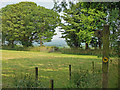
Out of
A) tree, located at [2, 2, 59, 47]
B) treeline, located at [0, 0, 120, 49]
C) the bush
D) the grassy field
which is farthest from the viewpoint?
tree, located at [2, 2, 59, 47]

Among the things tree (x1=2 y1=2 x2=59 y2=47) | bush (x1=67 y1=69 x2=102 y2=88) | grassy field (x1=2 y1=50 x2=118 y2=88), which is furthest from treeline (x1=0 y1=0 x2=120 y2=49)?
bush (x1=67 y1=69 x2=102 y2=88)

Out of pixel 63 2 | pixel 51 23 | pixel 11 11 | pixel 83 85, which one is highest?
pixel 11 11

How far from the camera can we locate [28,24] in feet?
163

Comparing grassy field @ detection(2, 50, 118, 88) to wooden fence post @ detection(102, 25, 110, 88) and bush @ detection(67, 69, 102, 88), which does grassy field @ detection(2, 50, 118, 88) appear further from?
bush @ detection(67, 69, 102, 88)

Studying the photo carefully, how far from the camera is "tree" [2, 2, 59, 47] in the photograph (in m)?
48.8

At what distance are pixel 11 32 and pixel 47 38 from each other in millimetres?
12358

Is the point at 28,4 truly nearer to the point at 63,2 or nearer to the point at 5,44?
the point at 5,44

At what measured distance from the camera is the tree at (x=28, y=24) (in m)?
48.8

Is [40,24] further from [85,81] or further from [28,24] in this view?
[85,81]

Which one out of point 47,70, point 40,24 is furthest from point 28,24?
point 47,70

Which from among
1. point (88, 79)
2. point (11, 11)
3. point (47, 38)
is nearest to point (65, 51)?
point (47, 38)

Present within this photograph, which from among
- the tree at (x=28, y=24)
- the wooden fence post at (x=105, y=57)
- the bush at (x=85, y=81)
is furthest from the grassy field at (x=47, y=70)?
the tree at (x=28, y=24)

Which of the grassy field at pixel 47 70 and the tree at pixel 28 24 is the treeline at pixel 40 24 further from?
the grassy field at pixel 47 70

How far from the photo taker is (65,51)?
3956cm
